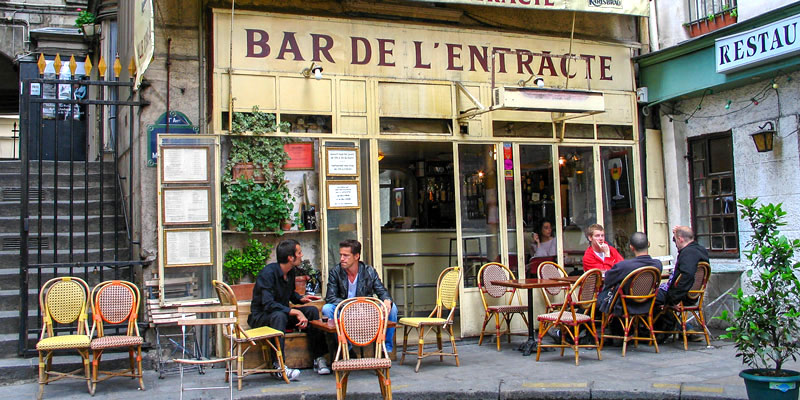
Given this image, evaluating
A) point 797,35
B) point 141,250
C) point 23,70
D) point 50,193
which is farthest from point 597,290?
point 23,70

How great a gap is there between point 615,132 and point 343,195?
14.3 ft

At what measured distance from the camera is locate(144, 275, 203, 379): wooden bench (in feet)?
24.8

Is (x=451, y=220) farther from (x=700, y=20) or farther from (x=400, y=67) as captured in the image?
(x=700, y=20)

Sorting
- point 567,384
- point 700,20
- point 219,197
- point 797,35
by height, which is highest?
point 700,20

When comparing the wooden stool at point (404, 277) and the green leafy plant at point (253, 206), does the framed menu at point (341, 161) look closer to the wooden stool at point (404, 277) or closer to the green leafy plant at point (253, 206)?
the green leafy plant at point (253, 206)

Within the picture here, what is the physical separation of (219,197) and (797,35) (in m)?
6.85

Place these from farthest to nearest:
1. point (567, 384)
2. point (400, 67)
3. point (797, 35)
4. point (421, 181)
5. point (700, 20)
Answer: point (421, 181)
point (700, 20)
point (400, 67)
point (797, 35)
point (567, 384)

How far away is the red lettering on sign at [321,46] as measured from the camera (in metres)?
8.80

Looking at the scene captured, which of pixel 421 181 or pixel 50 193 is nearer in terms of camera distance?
pixel 50 193

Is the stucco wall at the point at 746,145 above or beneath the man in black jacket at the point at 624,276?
above

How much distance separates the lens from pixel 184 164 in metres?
7.93

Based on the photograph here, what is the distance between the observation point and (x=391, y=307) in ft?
25.3

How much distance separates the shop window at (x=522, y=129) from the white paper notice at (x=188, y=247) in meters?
4.13

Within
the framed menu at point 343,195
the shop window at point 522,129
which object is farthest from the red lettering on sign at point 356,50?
the shop window at point 522,129
